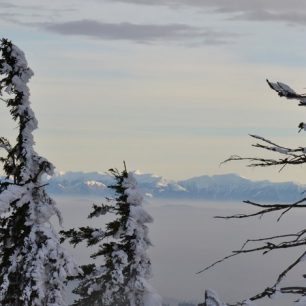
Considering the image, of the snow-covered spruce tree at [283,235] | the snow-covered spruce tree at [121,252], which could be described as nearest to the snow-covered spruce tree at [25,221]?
the snow-covered spruce tree at [121,252]

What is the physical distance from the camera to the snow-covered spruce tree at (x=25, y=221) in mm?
17125

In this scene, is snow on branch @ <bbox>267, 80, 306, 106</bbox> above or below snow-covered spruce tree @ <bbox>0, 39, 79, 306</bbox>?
above

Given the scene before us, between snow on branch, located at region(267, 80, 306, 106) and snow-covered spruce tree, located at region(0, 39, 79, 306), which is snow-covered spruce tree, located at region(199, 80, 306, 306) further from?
snow-covered spruce tree, located at region(0, 39, 79, 306)

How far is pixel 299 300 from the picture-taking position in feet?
10.0

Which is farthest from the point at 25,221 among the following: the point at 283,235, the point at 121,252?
the point at 283,235

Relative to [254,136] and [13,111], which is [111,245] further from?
[254,136]

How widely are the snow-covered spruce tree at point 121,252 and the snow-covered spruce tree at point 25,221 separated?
14.6 ft

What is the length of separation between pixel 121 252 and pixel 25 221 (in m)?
5.57

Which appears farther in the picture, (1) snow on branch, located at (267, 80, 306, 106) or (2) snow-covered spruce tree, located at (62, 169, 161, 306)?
(2) snow-covered spruce tree, located at (62, 169, 161, 306)

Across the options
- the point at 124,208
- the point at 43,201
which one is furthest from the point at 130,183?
the point at 43,201

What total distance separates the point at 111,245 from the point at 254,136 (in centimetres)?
1953

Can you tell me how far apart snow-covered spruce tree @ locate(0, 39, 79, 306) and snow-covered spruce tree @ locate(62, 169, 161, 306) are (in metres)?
4.46

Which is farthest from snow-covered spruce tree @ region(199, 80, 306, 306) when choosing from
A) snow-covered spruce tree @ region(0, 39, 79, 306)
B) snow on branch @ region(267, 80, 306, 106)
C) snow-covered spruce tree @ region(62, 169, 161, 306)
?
snow-covered spruce tree @ region(62, 169, 161, 306)

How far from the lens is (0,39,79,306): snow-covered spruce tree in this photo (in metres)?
17.1
